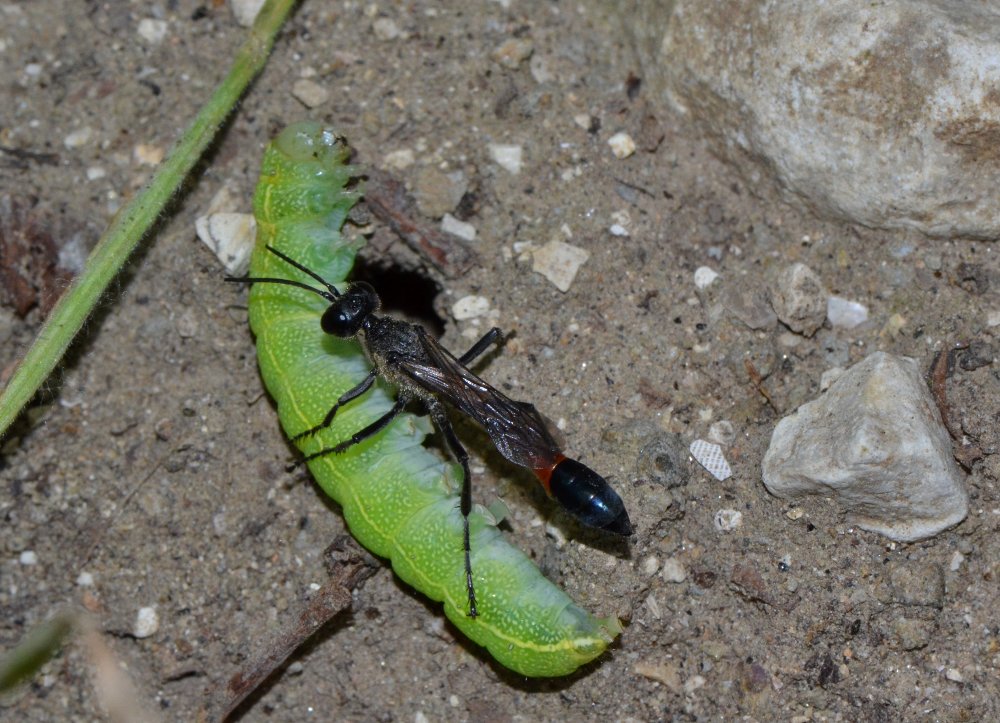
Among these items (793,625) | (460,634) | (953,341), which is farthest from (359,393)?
(953,341)

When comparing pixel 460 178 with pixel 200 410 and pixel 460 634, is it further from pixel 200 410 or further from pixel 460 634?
pixel 460 634

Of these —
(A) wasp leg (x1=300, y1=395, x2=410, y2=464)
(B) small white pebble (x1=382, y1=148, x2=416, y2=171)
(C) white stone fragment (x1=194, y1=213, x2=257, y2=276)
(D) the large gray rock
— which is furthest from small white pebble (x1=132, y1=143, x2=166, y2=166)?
(D) the large gray rock

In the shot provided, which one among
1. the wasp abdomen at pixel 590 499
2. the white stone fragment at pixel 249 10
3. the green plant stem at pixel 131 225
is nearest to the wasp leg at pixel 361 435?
the wasp abdomen at pixel 590 499

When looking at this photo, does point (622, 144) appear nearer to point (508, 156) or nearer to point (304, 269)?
point (508, 156)

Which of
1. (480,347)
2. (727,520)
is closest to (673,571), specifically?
(727,520)

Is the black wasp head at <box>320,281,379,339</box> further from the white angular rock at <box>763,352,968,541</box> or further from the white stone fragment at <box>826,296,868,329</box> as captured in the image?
the white stone fragment at <box>826,296,868,329</box>
